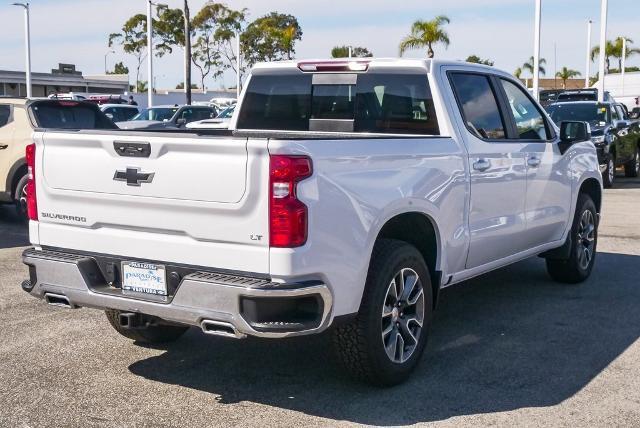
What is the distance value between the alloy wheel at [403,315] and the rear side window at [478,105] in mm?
1403

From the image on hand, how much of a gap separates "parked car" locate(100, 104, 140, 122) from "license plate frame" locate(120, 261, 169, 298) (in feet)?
76.8

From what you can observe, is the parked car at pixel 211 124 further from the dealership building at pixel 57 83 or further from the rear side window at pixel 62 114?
the dealership building at pixel 57 83

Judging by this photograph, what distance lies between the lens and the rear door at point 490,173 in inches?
240

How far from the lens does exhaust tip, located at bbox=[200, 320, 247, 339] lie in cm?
447

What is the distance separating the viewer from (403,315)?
533 cm

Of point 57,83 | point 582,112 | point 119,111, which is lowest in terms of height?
point 582,112

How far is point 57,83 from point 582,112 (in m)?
54.1

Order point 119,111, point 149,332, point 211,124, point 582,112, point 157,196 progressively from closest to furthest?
point 157,196
point 149,332
point 211,124
point 582,112
point 119,111

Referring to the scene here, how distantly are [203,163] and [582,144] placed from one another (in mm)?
4646

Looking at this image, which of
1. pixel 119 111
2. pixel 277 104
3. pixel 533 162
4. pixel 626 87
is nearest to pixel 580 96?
pixel 119 111

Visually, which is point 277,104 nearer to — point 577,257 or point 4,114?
point 577,257

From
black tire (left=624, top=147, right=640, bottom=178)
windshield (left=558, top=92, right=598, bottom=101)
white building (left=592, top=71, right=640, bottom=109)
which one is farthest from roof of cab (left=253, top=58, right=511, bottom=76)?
white building (left=592, top=71, right=640, bottom=109)

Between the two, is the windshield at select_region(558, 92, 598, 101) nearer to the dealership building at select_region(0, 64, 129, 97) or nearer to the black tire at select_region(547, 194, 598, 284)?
the black tire at select_region(547, 194, 598, 284)

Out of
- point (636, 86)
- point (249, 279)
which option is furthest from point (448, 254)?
point (636, 86)
